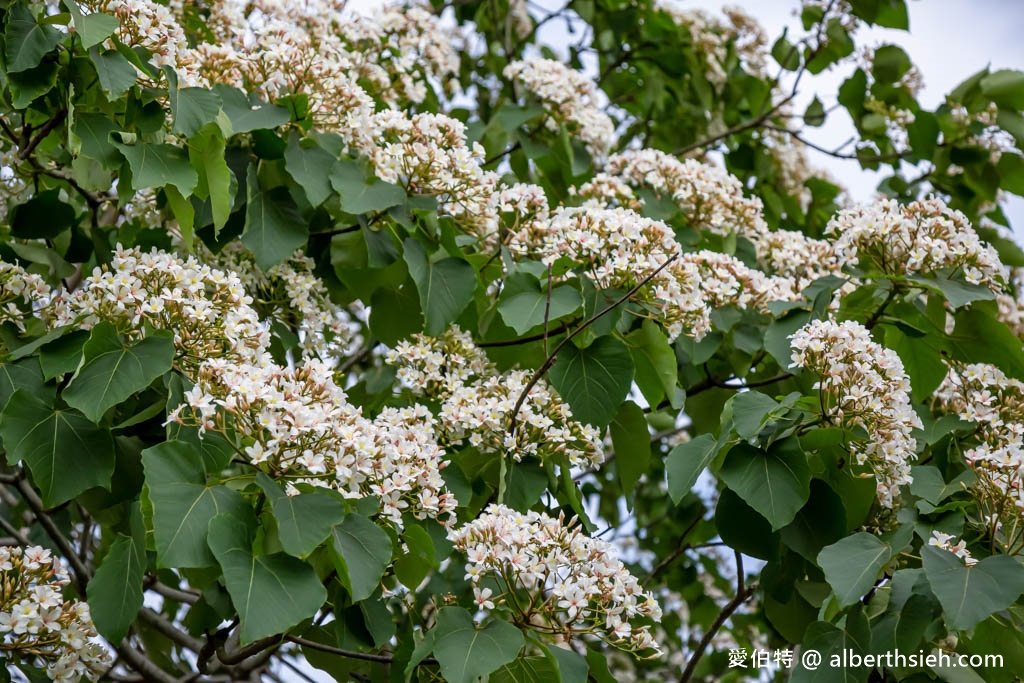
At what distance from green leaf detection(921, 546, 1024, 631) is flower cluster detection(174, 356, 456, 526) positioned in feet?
3.34

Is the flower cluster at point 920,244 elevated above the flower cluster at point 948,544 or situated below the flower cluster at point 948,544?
above

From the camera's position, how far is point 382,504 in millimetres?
2057

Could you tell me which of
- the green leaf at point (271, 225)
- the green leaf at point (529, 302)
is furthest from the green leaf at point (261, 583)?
the green leaf at point (271, 225)

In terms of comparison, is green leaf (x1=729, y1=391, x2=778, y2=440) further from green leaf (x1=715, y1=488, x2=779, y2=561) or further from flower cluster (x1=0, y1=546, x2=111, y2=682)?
flower cluster (x1=0, y1=546, x2=111, y2=682)

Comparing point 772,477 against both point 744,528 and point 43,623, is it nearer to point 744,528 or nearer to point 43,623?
point 744,528

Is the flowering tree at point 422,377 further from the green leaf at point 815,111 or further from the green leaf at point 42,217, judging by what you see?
the green leaf at point 815,111

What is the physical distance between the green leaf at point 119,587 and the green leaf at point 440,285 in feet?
2.95

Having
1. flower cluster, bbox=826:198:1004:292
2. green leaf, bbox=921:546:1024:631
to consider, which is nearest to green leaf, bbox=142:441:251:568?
green leaf, bbox=921:546:1024:631

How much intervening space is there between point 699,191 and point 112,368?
6.94ft

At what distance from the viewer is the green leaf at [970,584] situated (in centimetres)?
192

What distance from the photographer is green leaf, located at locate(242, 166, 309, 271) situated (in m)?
2.65

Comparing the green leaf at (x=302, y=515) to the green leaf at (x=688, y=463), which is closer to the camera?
the green leaf at (x=302, y=515)

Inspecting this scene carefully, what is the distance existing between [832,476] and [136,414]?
5.79 feet

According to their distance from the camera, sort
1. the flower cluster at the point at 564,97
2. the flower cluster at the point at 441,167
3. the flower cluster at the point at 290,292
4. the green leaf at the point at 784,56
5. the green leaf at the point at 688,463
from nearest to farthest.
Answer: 1. the green leaf at the point at 688,463
2. the flower cluster at the point at 441,167
3. the flower cluster at the point at 290,292
4. the flower cluster at the point at 564,97
5. the green leaf at the point at 784,56
